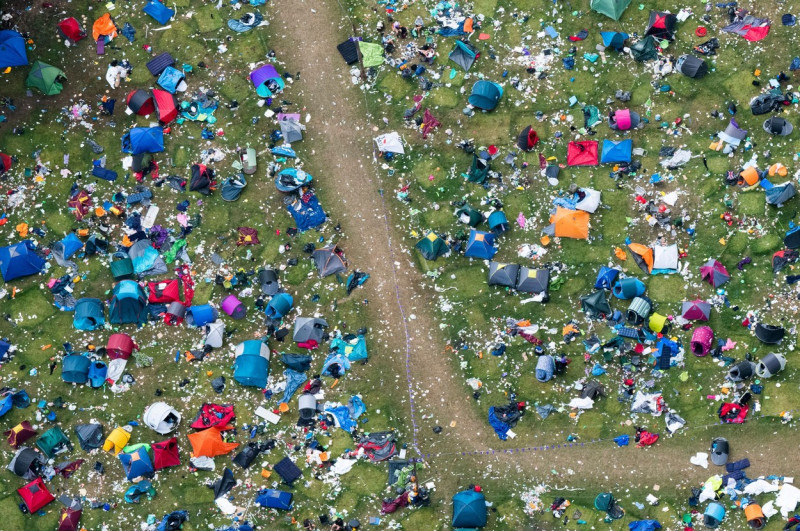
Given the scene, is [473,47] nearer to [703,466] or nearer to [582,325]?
[582,325]

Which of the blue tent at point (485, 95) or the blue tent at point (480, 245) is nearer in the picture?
the blue tent at point (480, 245)

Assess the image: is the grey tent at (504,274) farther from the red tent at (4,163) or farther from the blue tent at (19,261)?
the red tent at (4,163)

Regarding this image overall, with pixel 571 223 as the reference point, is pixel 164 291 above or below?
below

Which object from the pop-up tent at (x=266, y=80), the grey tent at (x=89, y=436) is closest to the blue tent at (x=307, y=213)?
the pop-up tent at (x=266, y=80)

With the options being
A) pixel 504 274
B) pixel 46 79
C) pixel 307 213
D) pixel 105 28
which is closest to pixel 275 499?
pixel 307 213

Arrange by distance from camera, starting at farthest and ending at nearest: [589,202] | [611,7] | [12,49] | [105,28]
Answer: [105,28], [12,49], [611,7], [589,202]

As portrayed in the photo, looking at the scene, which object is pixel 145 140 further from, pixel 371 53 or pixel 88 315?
pixel 371 53

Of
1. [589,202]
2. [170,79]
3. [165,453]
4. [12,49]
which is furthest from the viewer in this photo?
[12,49]
